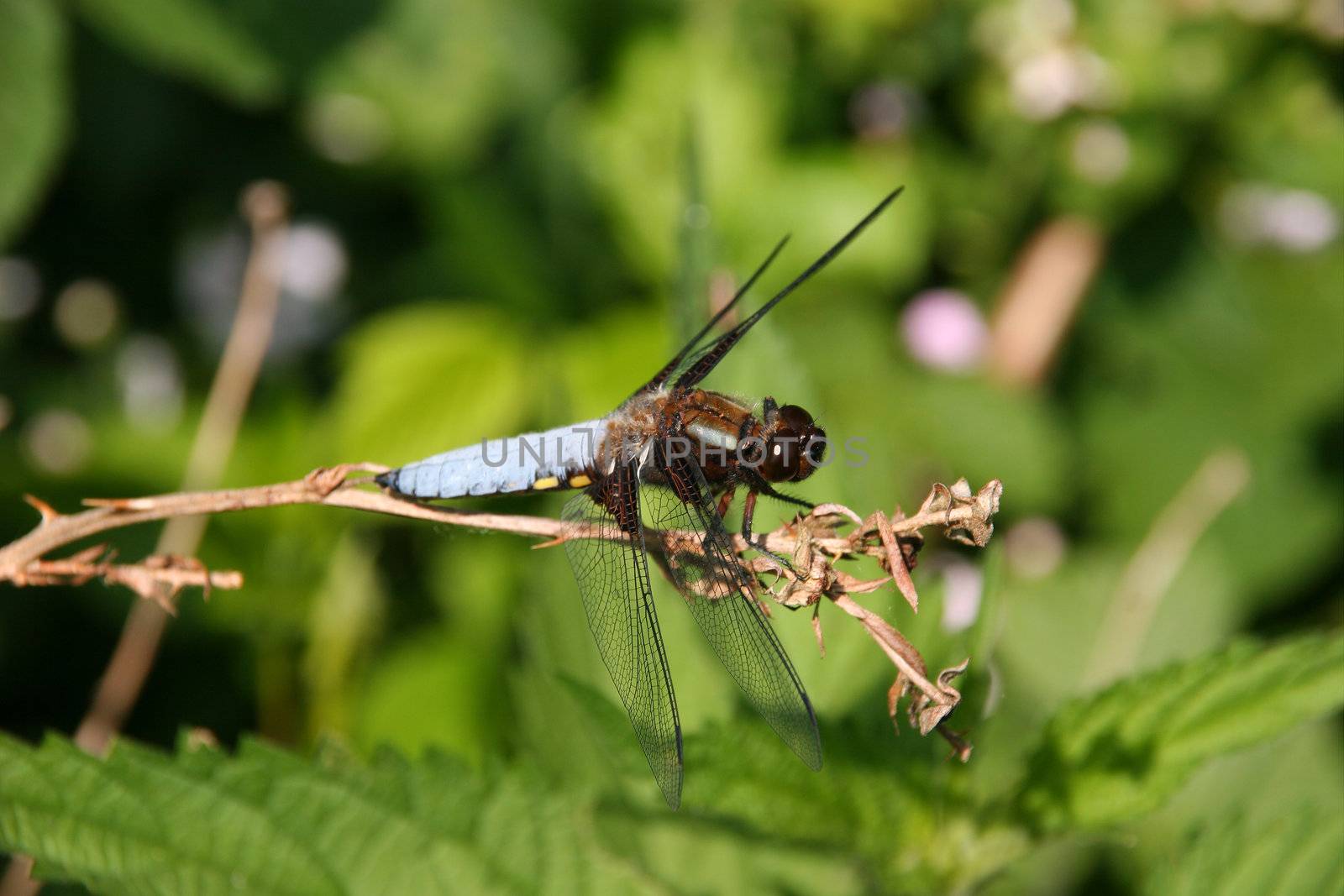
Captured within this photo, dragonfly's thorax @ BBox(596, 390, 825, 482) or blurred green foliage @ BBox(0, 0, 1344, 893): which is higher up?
blurred green foliage @ BBox(0, 0, 1344, 893)

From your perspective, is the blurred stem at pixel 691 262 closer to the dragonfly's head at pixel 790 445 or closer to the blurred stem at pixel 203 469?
the dragonfly's head at pixel 790 445

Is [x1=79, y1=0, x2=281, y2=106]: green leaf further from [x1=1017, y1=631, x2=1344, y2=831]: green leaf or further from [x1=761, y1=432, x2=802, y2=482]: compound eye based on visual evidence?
[x1=1017, y1=631, x2=1344, y2=831]: green leaf

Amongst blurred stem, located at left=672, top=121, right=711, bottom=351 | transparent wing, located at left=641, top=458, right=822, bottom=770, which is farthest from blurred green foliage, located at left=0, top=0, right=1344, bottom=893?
transparent wing, located at left=641, top=458, right=822, bottom=770

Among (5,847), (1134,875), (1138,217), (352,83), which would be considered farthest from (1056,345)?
(5,847)

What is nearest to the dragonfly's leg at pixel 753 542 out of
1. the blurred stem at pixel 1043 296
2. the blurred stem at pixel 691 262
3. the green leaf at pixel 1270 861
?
the blurred stem at pixel 691 262

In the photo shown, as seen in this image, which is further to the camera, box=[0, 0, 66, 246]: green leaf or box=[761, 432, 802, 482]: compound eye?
box=[0, 0, 66, 246]: green leaf

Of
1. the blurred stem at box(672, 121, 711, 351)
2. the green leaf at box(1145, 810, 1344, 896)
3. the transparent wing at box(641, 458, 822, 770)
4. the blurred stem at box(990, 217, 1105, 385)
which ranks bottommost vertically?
the green leaf at box(1145, 810, 1344, 896)

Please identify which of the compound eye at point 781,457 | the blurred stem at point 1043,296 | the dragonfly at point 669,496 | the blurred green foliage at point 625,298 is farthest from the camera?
the blurred stem at point 1043,296

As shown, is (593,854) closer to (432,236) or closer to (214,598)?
(214,598)
